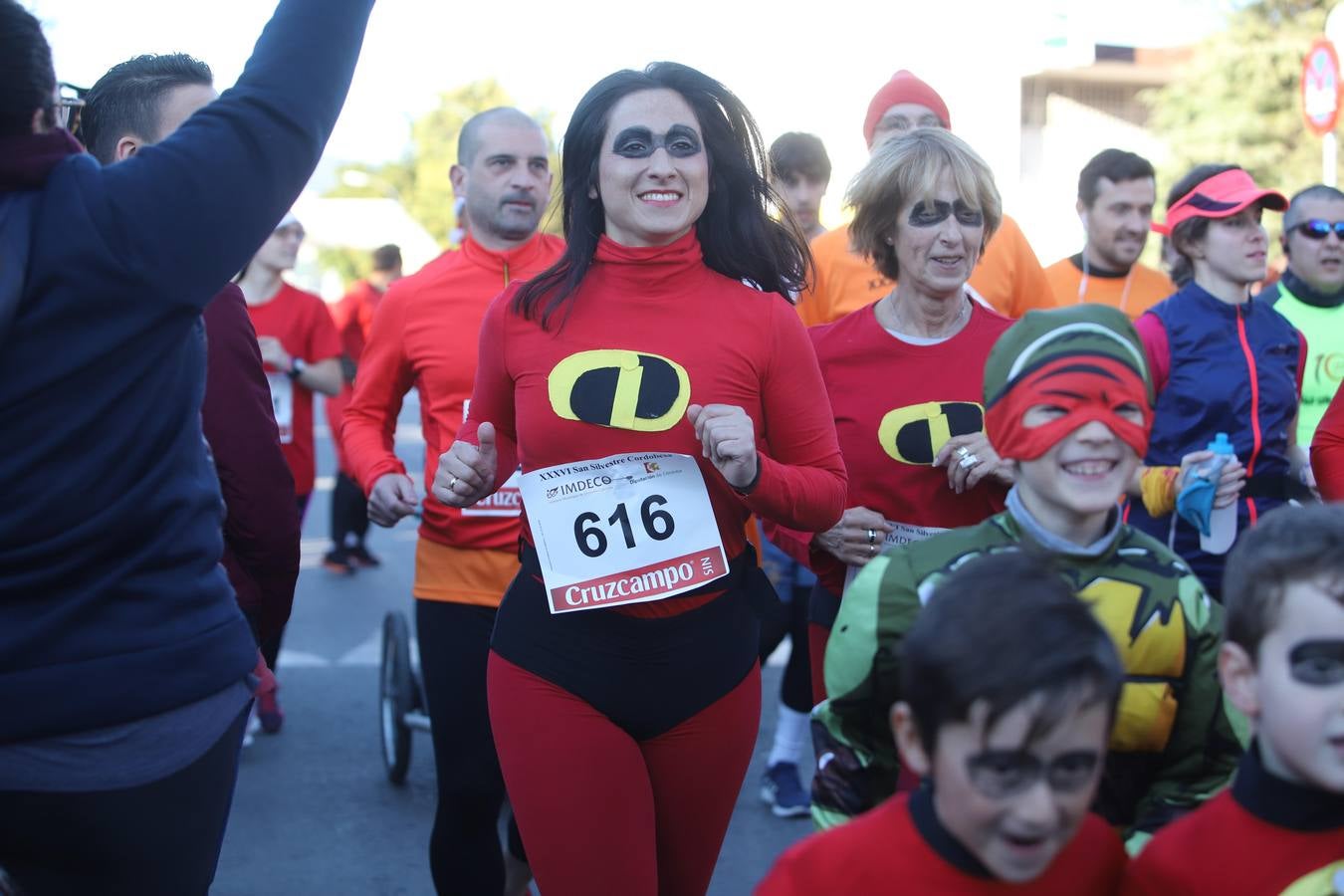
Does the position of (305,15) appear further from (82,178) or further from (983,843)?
(983,843)

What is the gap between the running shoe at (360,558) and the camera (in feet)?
37.7

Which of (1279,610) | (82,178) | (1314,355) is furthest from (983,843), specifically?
(1314,355)

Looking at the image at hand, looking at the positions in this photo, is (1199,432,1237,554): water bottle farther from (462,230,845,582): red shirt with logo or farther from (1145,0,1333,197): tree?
(1145,0,1333,197): tree

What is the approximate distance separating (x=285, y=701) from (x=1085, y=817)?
6148mm

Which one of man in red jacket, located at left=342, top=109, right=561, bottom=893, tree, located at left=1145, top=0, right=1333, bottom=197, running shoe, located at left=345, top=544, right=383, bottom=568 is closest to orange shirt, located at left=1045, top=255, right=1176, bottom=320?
man in red jacket, located at left=342, top=109, right=561, bottom=893

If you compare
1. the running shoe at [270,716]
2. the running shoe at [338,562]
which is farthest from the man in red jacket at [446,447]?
the running shoe at [338,562]

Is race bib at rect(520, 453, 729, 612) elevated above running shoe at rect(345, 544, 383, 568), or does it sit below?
above

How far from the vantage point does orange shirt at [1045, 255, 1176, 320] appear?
604 centimetres

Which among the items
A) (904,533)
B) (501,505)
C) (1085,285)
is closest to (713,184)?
(904,533)

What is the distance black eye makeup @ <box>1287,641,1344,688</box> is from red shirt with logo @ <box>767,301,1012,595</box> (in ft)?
5.22

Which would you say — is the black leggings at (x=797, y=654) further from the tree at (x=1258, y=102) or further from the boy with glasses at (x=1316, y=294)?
the tree at (x=1258, y=102)

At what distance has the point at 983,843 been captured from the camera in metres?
1.92

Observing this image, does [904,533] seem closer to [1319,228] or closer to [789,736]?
[789,736]

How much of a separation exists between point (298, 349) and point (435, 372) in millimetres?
3591
